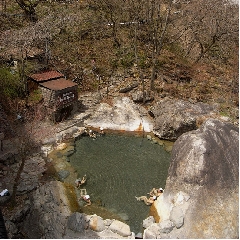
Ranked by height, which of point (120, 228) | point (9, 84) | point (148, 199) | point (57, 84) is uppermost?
point (57, 84)

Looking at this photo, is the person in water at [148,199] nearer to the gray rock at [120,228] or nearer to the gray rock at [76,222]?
the gray rock at [120,228]

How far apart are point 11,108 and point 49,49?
7895mm

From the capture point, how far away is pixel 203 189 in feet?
45.4

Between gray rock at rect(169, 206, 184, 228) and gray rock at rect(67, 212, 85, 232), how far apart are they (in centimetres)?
431

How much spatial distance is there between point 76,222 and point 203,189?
253 inches

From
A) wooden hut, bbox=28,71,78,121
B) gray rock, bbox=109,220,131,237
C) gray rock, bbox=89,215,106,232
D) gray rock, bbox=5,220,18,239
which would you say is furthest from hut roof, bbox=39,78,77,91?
gray rock, bbox=109,220,131,237

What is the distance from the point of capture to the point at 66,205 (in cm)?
1477

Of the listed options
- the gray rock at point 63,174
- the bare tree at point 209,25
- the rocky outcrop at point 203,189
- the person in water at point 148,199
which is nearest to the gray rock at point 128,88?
the bare tree at point 209,25

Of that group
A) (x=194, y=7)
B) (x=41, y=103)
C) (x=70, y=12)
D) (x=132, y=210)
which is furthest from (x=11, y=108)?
(x=194, y=7)

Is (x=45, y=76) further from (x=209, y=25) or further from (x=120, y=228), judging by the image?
(x=209, y=25)

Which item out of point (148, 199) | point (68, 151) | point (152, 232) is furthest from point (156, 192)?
point (68, 151)

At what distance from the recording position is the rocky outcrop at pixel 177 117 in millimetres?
21078

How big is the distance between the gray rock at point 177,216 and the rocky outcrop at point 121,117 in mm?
9664

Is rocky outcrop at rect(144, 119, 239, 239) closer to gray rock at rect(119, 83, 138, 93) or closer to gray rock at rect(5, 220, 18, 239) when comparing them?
gray rock at rect(5, 220, 18, 239)
